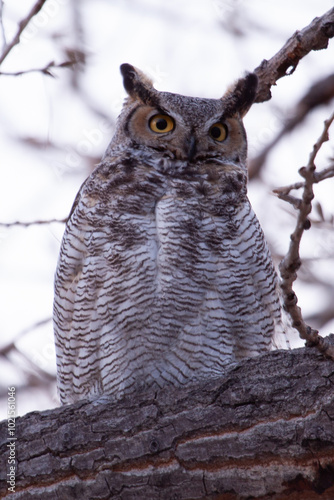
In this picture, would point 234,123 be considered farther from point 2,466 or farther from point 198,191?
point 2,466

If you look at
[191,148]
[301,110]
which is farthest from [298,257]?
[301,110]

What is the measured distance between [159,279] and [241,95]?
1.13 m

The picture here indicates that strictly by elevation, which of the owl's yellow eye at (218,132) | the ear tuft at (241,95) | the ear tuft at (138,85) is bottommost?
the owl's yellow eye at (218,132)

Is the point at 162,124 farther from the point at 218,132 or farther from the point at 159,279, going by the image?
the point at 159,279

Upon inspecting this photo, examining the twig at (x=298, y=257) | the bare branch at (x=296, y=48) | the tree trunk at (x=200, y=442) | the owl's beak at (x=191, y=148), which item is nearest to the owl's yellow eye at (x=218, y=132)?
the owl's beak at (x=191, y=148)

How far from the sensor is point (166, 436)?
2111 mm

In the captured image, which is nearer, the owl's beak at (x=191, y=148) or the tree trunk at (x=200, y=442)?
the tree trunk at (x=200, y=442)

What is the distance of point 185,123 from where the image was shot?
2883 mm

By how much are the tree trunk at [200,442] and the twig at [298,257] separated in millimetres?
459

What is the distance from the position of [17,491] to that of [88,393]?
0.62 metres

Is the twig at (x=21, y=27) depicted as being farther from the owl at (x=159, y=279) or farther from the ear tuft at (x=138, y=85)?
the ear tuft at (x=138, y=85)

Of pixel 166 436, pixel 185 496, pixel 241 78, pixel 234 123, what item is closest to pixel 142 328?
pixel 166 436

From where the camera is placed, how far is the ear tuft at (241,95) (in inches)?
118

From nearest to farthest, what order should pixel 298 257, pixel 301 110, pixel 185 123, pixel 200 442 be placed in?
1. pixel 298 257
2. pixel 200 442
3. pixel 185 123
4. pixel 301 110
